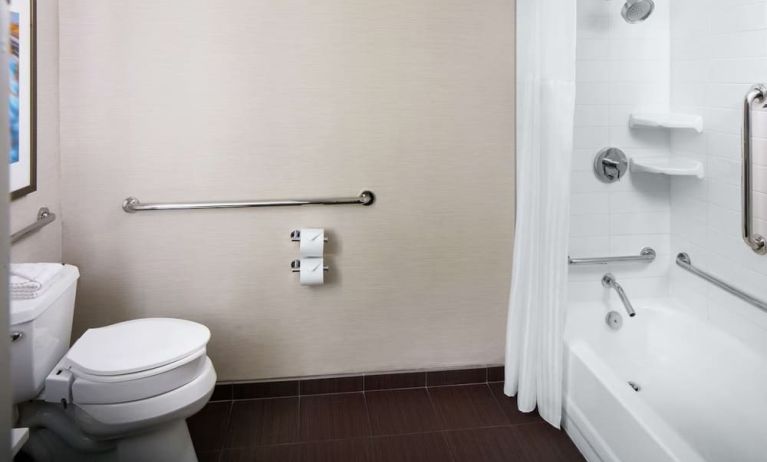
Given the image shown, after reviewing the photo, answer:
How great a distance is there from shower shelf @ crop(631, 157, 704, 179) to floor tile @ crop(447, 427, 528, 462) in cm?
119

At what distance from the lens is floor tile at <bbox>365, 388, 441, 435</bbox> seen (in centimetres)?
261

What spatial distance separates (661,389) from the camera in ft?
8.84

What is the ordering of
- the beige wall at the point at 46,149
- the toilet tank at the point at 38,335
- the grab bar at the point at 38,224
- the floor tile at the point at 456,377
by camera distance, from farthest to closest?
1. the floor tile at the point at 456,377
2. the beige wall at the point at 46,149
3. the grab bar at the point at 38,224
4. the toilet tank at the point at 38,335

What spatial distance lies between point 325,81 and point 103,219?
1.06 metres

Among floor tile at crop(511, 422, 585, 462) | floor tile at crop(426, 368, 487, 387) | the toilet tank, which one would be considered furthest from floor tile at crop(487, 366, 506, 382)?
the toilet tank

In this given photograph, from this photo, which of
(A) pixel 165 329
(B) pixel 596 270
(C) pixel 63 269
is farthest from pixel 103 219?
(B) pixel 596 270

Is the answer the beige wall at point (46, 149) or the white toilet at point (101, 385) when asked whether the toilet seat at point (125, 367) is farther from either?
the beige wall at point (46, 149)

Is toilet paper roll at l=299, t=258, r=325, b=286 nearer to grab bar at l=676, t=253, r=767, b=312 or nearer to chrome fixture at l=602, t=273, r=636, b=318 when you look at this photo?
chrome fixture at l=602, t=273, r=636, b=318

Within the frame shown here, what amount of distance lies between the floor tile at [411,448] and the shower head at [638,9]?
181 centimetres

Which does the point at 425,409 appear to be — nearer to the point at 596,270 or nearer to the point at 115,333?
the point at 596,270

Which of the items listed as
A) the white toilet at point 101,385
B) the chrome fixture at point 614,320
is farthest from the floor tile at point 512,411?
the white toilet at point 101,385

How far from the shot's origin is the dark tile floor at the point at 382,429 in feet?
7.95

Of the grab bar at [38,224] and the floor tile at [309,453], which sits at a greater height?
the grab bar at [38,224]

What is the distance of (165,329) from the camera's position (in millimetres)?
2285
